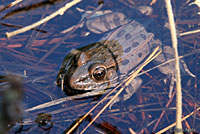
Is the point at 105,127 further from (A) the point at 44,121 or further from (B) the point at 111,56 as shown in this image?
(B) the point at 111,56

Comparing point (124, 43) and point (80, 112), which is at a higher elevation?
point (124, 43)

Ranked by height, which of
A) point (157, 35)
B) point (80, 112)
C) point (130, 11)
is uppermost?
point (130, 11)

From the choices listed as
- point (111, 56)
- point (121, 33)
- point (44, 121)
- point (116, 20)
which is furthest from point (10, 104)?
point (116, 20)

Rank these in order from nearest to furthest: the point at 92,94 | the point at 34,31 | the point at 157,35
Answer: the point at 92,94 → the point at 34,31 → the point at 157,35

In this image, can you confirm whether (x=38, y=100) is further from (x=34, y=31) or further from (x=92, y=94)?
(x=34, y=31)

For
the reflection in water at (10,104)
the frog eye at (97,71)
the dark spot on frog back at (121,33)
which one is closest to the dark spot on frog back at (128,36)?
the dark spot on frog back at (121,33)

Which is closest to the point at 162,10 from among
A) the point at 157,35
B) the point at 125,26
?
the point at 157,35

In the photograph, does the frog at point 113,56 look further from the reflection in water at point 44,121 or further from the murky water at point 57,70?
the reflection in water at point 44,121
